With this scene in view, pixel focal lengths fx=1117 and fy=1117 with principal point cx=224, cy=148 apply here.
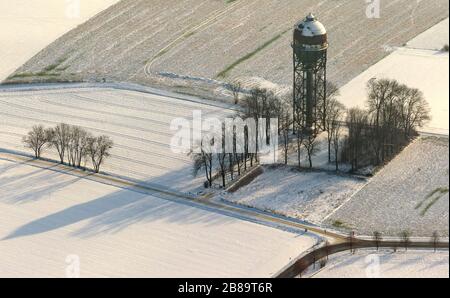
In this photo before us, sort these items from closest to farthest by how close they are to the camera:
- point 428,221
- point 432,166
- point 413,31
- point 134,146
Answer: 1. point 428,221
2. point 432,166
3. point 134,146
4. point 413,31

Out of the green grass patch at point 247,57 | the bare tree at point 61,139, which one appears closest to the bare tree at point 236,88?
the green grass patch at point 247,57

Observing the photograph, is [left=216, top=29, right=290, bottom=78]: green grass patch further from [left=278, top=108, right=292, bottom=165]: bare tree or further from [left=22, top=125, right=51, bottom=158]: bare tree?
[left=22, top=125, right=51, bottom=158]: bare tree

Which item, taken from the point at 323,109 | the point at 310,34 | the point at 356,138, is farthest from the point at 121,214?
the point at 310,34

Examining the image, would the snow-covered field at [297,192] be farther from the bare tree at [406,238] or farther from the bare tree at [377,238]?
the bare tree at [406,238]

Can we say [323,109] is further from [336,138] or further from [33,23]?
[33,23]
